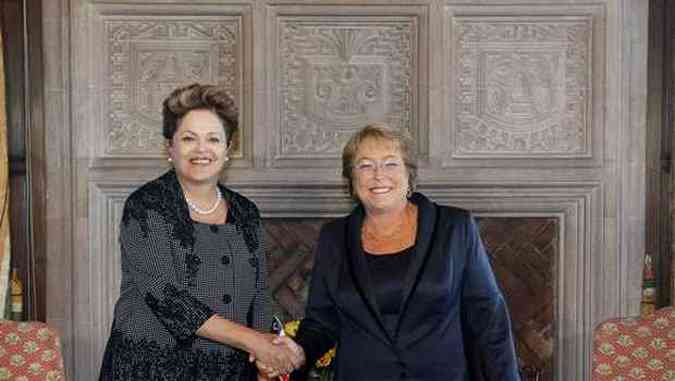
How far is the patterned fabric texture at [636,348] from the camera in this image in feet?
10.3

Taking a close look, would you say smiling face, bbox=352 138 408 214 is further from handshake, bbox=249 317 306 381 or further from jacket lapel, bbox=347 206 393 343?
handshake, bbox=249 317 306 381

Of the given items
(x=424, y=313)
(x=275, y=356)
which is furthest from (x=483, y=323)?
(x=275, y=356)

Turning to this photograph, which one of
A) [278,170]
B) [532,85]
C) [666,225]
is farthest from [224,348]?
[666,225]

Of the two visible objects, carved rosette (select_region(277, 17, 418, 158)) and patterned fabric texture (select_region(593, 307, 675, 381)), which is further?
carved rosette (select_region(277, 17, 418, 158))

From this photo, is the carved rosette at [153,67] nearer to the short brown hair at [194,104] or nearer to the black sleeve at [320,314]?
the short brown hair at [194,104]

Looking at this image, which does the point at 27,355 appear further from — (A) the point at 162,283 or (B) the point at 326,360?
(B) the point at 326,360

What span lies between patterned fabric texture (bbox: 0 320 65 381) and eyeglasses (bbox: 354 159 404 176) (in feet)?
3.90

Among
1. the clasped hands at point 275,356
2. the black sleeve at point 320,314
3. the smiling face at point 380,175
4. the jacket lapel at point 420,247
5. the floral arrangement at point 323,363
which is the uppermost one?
the smiling face at point 380,175

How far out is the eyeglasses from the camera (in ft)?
9.66

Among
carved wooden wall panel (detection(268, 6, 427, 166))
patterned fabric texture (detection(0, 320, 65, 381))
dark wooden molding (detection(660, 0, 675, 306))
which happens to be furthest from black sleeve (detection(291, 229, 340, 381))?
dark wooden molding (detection(660, 0, 675, 306))

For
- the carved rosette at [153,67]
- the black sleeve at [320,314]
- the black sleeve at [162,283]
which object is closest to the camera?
the black sleeve at [162,283]

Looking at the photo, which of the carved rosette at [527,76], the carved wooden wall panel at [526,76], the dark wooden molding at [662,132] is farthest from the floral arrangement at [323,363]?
the dark wooden molding at [662,132]

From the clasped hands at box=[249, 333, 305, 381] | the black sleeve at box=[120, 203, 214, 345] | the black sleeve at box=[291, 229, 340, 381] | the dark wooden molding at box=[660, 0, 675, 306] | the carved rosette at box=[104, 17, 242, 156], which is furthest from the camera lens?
the dark wooden molding at box=[660, 0, 675, 306]

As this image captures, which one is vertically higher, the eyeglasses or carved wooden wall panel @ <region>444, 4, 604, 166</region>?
carved wooden wall panel @ <region>444, 4, 604, 166</region>
